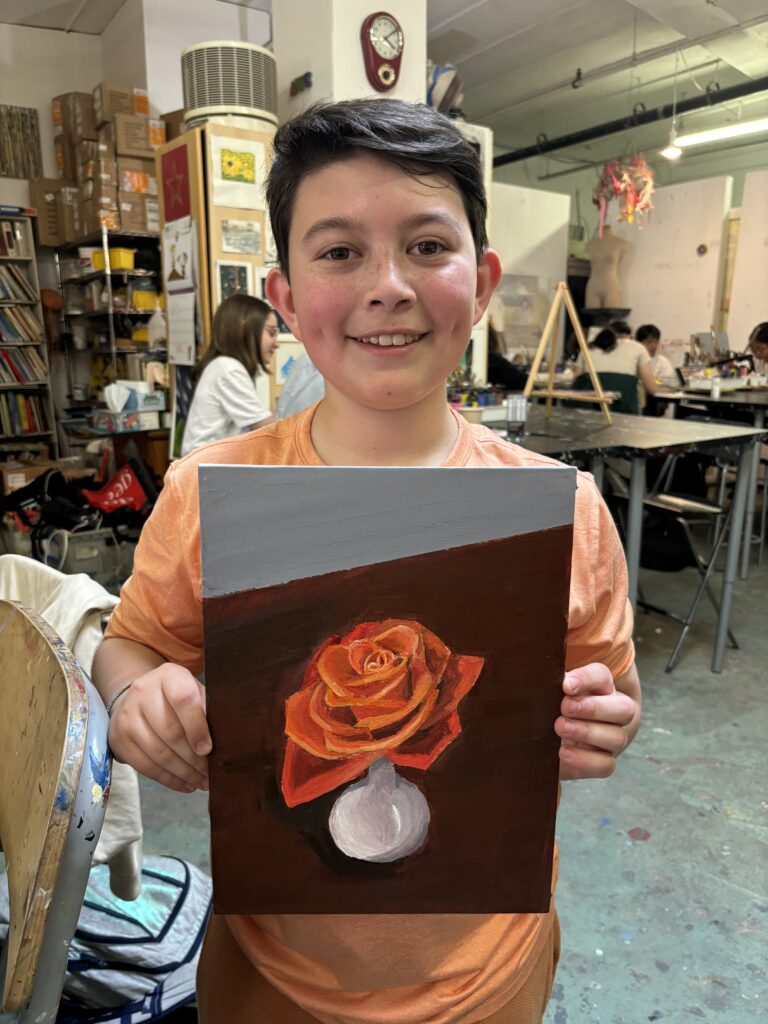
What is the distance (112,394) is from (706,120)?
890 cm

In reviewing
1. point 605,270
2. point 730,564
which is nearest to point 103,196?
point 730,564

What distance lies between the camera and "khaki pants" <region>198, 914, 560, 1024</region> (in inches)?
31.4

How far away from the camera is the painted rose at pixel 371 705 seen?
61 cm

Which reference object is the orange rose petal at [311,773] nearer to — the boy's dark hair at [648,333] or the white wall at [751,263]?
the boy's dark hair at [648,333]

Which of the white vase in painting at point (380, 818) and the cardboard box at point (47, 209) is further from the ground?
the cardboard box at point (47, 209)

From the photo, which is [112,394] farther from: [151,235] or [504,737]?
[504,737]

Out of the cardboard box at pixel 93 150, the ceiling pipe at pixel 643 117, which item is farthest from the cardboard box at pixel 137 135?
the ceiling pipe at pixel 643 117

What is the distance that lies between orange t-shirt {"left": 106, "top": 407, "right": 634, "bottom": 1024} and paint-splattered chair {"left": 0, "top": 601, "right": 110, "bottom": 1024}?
138 mm

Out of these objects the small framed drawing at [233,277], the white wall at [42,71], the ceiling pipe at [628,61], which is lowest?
the small framed drawing at [233,277]

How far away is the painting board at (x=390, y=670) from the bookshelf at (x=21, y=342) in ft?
19.7

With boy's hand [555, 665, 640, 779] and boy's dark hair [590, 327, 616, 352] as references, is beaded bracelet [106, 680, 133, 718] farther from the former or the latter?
boy's dark hair [590, 327, 616, 352]

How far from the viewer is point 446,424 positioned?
86 cm

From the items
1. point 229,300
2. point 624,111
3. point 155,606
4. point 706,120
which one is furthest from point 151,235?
point 706,120

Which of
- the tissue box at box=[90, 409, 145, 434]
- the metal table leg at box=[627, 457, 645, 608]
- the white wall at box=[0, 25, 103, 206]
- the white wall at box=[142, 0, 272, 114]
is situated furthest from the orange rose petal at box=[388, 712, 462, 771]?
the white wall at box=[0, 25, 103, 206]
